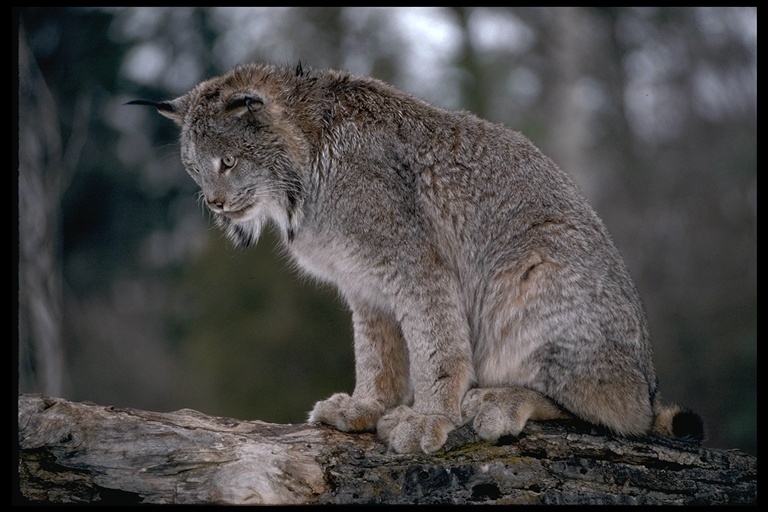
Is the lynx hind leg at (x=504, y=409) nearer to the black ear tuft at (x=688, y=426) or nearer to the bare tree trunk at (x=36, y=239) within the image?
the black ear tuft at (x=688, y=426)

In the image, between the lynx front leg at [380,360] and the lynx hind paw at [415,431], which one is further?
the lynx front leg at [380,360]

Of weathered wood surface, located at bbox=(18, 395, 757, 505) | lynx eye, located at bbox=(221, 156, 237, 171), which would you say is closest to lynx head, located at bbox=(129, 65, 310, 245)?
lynx eye, located at bbox=(221, 156, 237, 171)

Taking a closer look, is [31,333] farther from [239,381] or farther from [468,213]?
[468,213]

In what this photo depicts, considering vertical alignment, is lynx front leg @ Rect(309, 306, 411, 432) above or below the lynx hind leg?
above

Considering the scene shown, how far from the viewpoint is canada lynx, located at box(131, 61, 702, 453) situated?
5129mm

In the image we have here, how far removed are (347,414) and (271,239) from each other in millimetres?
6912

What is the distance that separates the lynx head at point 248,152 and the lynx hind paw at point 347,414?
1.30 meters

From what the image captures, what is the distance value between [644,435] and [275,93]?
130 inches

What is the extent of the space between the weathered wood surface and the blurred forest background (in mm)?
6036

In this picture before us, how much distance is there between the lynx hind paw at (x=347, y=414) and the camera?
527cm

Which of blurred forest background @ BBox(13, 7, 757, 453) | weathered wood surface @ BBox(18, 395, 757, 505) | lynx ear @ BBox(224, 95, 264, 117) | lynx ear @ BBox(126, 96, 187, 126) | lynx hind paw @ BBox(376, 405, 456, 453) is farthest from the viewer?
blurred forest background @ BBox(13, 7, 757, 453)

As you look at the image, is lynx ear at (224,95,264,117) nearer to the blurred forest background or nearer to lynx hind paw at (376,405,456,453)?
lynx hind paw at (376,405,456,453)

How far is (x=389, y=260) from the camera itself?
5418 mm

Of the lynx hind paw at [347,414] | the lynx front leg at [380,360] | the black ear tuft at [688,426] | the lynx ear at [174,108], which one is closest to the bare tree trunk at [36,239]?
the lynx ear at [174,108]
